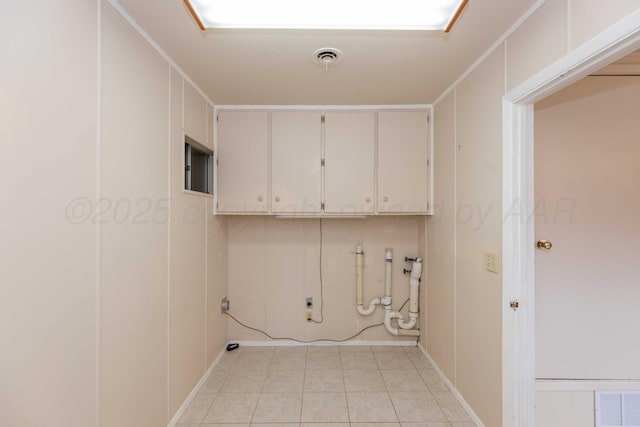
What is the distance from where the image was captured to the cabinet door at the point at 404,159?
8.34 ft

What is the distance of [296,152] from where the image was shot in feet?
8.36

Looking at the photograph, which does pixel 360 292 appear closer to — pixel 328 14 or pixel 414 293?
pixel 414 293

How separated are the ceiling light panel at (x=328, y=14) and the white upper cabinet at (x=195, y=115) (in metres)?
0.71

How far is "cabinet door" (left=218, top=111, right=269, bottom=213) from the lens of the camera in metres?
2.54

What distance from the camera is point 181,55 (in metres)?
1.71

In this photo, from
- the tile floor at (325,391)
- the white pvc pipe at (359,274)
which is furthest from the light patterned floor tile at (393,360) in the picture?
the white pvc pipe at (359,274)

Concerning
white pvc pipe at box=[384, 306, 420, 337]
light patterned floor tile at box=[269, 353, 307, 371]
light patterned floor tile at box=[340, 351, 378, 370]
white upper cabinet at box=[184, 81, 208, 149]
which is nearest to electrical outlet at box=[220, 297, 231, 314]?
light patterned floor tile at box=[269, 353, 307, 371]

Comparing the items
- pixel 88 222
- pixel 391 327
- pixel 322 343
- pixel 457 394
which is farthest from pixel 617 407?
pixel 88 222

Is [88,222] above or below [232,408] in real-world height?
above

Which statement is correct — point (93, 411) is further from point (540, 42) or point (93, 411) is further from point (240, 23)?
point (540, 42)

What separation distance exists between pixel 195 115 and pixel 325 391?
2.42 meters

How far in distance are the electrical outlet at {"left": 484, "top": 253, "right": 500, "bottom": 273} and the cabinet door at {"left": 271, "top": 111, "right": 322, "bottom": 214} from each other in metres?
1.47

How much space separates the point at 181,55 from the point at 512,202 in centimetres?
217

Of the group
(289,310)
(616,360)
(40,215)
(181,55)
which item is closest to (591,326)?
(616,360)
